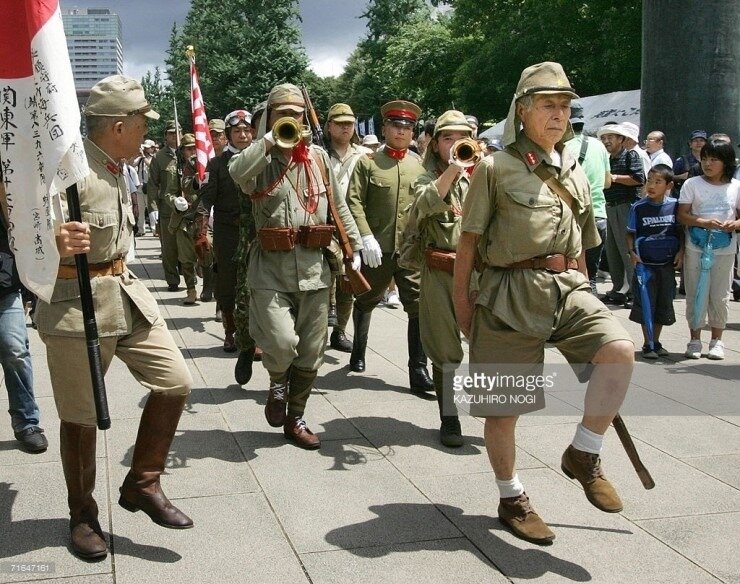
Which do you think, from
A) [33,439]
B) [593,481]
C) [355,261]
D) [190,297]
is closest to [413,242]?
[355,261]

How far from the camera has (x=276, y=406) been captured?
5508mm

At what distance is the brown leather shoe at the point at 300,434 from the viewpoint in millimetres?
5359

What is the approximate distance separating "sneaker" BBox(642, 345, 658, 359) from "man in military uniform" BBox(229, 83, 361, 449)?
363 cm

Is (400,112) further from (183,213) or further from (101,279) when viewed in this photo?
(183,213)

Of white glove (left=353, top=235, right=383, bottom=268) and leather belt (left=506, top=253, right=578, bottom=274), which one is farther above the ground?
leather belt (left=506, top=253, right=578, bottom=274)

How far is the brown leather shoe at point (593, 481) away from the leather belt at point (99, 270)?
82.3 inches

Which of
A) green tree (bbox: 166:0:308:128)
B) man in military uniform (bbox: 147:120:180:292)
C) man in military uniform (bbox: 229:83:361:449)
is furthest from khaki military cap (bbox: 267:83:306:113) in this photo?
green tree (bbox: 166:0:308:128)

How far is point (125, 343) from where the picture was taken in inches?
160

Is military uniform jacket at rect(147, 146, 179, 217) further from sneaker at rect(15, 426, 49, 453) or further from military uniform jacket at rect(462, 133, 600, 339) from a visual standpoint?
military uniform jacket at rect(462, 133, 600, 339)

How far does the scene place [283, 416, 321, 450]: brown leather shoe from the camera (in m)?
5.36

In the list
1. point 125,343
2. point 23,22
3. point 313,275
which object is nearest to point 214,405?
point 313,275

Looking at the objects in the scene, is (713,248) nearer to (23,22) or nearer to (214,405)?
(214,405)

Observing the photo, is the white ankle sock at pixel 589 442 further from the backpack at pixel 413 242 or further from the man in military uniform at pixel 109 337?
the backpack at pixel 413 242

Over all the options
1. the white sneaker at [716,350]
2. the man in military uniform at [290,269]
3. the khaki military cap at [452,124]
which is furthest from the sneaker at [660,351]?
the man in military uniform at [290,269]
